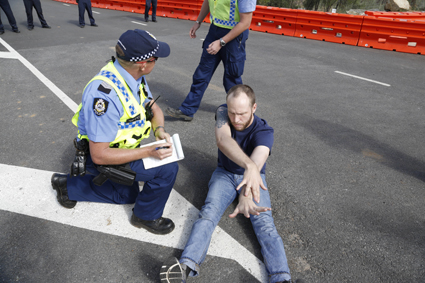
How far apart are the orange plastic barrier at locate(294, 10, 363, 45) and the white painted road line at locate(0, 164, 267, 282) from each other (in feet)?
33.1

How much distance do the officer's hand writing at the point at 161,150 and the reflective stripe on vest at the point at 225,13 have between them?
2.50m

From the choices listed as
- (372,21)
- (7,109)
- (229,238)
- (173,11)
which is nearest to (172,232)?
(229,238)

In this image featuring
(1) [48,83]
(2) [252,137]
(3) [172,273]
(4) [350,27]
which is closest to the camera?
(3) [172,273]

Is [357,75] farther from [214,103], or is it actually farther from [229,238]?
[229,238]

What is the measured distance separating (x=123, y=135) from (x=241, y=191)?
1041mm

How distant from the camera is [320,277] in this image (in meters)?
2.37

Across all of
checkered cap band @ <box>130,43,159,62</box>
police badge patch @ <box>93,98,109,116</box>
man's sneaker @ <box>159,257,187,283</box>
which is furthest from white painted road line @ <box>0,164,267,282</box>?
checkered cap band @ <box>130,43,159,62</box>

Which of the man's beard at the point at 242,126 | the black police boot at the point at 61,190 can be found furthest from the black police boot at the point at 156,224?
the man's beard at the point at 242,126

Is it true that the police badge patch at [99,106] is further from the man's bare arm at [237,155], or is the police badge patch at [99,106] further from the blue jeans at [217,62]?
the blue jeans at [217,62]

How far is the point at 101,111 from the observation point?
2.16m

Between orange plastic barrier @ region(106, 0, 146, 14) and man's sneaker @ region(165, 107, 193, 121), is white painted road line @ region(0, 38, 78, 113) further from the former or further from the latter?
orange plastic barrier @ region(106, 0, 146, 14)

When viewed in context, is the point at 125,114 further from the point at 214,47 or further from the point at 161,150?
the point at 214,47

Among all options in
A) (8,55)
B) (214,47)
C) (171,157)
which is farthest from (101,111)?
(8,55)

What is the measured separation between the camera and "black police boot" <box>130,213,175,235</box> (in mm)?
2695
